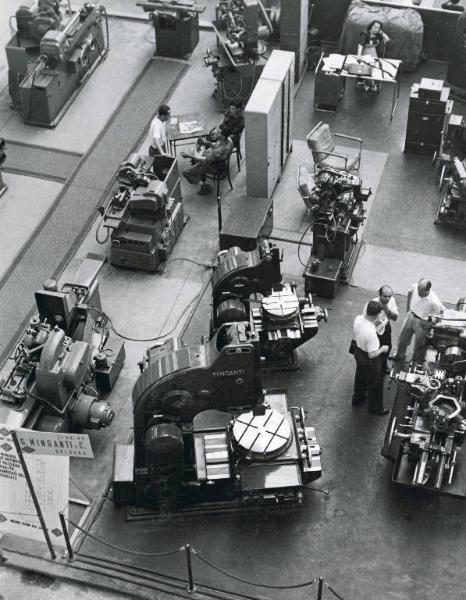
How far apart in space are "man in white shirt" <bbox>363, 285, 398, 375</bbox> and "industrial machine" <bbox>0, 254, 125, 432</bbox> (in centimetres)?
306

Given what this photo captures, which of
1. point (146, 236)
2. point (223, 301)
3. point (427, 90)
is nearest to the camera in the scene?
point (223, 301)

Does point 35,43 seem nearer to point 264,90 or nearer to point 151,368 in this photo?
point 264,90

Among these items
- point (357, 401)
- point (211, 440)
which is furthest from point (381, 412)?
point (211, 440)

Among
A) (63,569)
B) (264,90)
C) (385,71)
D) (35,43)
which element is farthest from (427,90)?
(63,569)

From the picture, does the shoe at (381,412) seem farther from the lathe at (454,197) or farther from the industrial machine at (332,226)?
the lathe at (454,197)

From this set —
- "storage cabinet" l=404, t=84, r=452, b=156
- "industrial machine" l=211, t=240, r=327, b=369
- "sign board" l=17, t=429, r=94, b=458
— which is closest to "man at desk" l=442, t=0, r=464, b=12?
"storage cabinet" l=404, t=84, r=452, b=156

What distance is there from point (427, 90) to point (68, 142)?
5663 mm

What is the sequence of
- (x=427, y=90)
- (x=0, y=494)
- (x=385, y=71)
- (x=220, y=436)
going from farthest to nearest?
1. (x=385, y=71)
2. (x=427, y=90)
3. (x=220, y=436)
4. (x=0, y=494)

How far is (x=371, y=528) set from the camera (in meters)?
9.25

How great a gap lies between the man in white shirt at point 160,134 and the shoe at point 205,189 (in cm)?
73

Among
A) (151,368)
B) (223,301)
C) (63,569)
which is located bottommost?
(63,569)

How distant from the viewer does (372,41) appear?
1538cm

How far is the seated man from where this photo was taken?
1309 cm

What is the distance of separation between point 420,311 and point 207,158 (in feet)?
14.5
